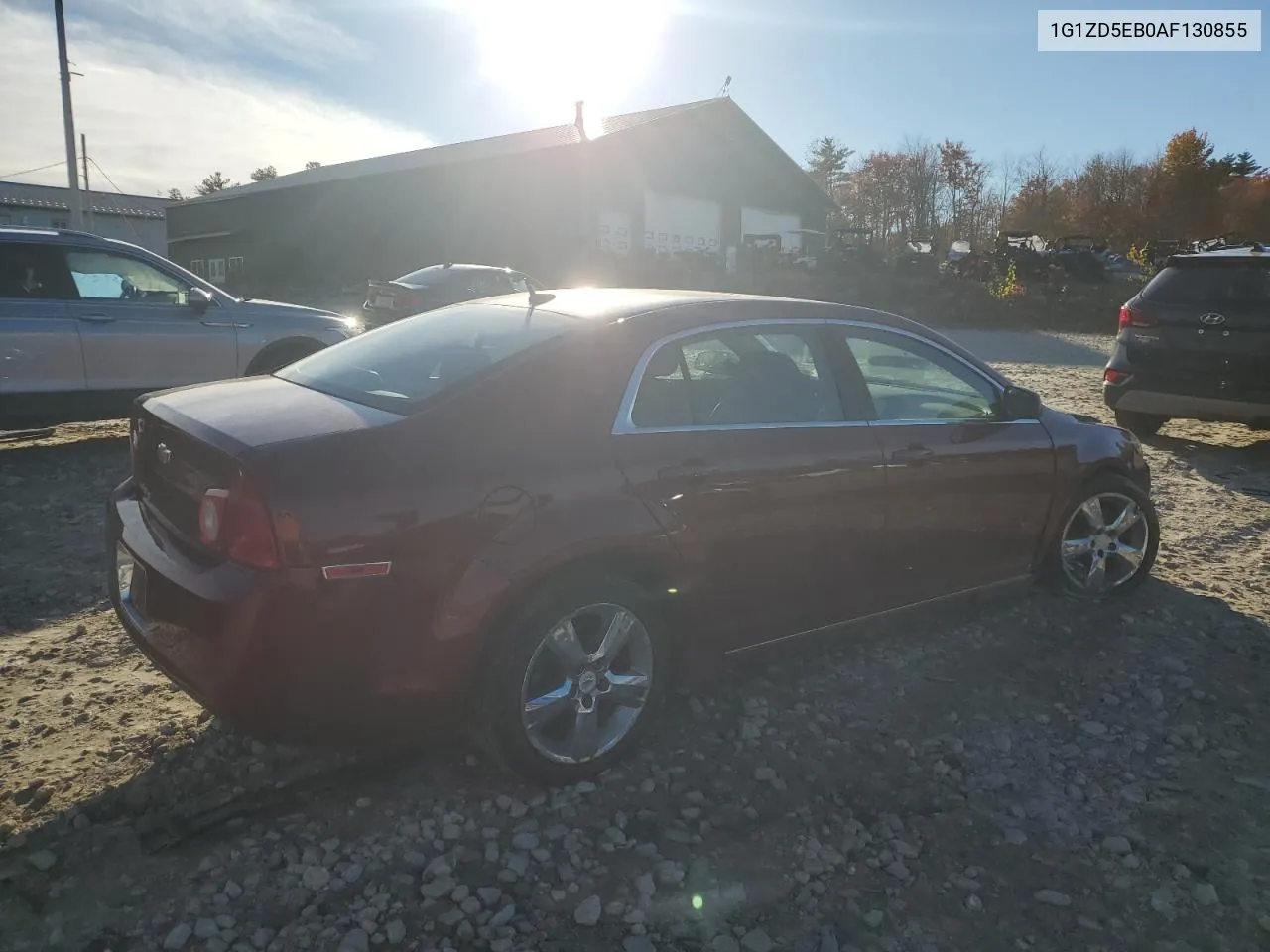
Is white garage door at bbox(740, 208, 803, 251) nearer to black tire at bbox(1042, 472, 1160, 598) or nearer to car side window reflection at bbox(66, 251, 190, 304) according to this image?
car side window reflection at bbox(66, 251, 190, 304)

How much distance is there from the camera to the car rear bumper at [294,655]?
8.19 ft

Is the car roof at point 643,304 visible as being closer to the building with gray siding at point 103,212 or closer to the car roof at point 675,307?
the car roof at point 675,307

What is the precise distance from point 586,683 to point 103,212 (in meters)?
54.2

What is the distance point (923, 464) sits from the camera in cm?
380

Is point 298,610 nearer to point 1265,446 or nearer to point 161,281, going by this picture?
point 161,281

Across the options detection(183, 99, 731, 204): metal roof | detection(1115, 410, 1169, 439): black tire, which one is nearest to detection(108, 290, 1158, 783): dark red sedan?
detection(1115, 410, 1169, 439): black tire

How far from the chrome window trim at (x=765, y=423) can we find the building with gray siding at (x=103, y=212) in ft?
160

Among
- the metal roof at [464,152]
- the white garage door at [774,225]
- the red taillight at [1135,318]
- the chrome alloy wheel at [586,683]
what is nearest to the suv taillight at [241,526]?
the chrome alloy wheel at [586,683]

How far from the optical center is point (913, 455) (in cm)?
377

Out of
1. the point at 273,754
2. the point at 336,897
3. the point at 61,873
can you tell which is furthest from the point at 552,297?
the point at 61,873

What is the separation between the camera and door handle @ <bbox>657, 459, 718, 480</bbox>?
306 centimetres

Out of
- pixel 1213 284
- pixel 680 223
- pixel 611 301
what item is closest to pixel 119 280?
pixel 611 301

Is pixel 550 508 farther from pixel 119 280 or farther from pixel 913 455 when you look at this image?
pixel 119 280

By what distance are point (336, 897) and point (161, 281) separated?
21.8 ft
